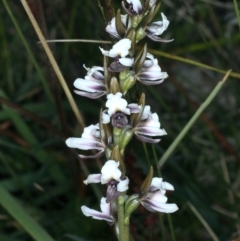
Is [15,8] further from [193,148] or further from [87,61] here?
[193,148]

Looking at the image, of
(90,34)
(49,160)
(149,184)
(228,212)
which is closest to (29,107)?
(49,160)

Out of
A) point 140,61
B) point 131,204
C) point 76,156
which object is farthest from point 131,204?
point 76,156

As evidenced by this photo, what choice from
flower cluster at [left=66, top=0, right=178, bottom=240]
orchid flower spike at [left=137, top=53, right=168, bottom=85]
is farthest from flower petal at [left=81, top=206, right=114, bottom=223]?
orchid flower spike at [left=137, top=53, right=168, bottom=85]

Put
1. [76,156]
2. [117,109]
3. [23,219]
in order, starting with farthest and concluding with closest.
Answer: [76,156] → [23,219] → [117,109]

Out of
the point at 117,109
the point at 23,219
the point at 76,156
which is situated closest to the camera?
the point at 117,109

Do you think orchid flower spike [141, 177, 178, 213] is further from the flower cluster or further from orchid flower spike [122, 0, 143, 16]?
orchid flower spike [122, 0, 143, 16]

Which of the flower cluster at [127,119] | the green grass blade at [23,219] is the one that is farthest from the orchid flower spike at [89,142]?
the green grass blade at [23,219]

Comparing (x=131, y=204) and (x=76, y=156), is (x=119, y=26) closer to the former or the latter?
(x=131, y=204)
